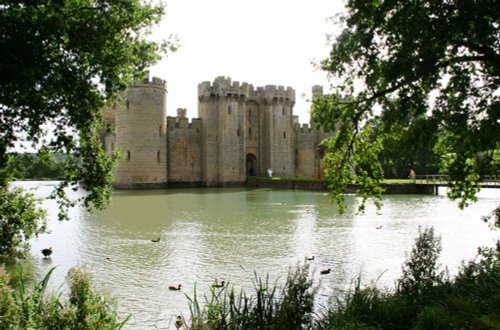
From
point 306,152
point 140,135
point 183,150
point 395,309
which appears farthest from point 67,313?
point 306,152

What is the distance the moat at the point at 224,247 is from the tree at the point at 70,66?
1.90 meters

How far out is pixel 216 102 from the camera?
121 feet

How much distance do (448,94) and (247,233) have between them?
23.3ft

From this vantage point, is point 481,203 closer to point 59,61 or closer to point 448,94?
point 448,94

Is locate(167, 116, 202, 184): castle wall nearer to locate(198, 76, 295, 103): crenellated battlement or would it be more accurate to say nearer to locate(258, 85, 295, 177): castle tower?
locate(198, 76, 295, 103): crenellated battlement

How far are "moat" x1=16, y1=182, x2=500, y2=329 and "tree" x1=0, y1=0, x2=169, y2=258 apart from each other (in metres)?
1.90

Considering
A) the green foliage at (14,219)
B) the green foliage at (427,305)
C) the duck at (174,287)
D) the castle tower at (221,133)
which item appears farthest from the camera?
the castle tower at (221,133)

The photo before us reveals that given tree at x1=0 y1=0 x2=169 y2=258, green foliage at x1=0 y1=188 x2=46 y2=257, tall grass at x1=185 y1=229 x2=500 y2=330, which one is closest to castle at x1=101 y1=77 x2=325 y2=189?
green foliage at x1=0 y1=188 x2=46 y2=257

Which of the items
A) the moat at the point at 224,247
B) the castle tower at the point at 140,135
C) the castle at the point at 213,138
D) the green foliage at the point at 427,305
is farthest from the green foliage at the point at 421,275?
the castle tower at the point at 140,135

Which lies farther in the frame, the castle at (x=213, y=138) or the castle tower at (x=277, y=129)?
the castle tower at (x=277, y=129)

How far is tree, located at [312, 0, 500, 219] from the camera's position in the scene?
5094 millimetres

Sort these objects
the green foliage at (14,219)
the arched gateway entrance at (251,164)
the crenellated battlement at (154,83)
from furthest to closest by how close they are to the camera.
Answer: the arched gateway entrance at (251,164) → the crenellated battlement at (154,83) → the green foliage at (14,219)

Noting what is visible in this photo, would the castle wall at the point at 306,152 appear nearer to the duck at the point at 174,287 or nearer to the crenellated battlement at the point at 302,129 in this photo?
the crenellated battlement at the point at 302,129

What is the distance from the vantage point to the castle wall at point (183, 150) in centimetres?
3622
